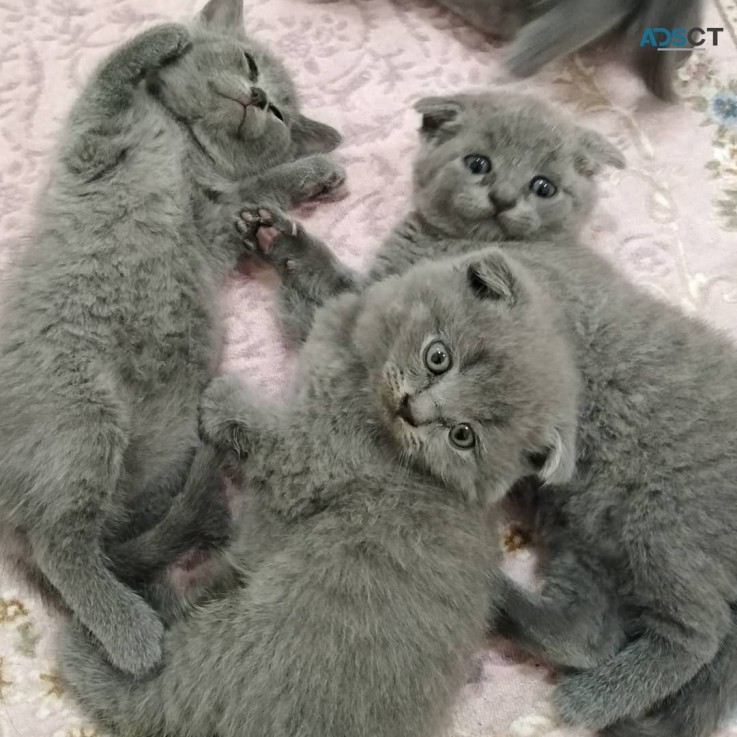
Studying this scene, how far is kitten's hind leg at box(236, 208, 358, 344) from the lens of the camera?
1446mm

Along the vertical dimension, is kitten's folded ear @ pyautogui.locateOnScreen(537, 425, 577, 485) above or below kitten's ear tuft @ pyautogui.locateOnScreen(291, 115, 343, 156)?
below

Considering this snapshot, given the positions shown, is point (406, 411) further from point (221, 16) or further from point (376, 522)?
point (221, 16)

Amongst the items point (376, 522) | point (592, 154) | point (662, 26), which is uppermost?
point (662, 26)

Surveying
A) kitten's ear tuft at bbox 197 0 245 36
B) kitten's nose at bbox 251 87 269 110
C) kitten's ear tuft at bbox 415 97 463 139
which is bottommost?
kitten's ear tuft at bbox 415 97 463 139

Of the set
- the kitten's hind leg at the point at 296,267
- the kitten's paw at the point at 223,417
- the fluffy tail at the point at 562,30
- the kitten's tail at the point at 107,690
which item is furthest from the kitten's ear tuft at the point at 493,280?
the kitten's tail at the point at 107,690

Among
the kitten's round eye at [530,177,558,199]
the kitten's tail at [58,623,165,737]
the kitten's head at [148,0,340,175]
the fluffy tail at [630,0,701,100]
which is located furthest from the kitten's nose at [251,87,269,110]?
the kitten's tail at [58,623,165,737]

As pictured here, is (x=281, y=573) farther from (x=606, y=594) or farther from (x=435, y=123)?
(x=435, y=123)

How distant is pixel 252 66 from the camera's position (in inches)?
59.7

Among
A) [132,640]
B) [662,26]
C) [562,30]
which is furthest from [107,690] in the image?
[662,26]

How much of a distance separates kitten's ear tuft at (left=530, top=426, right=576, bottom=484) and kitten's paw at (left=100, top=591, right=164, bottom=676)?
625 millimetres

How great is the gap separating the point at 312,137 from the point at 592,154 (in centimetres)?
55

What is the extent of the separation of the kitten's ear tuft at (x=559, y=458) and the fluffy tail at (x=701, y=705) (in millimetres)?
364

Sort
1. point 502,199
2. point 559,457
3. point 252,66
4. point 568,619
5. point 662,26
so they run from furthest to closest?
point 662,26, point 252,66, point 502,199, point 568,619, point 559,457

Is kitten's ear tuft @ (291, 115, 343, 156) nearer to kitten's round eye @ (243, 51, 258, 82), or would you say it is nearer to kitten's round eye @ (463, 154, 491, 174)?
kitten's round eye @ (243, 51, 258, 82)
